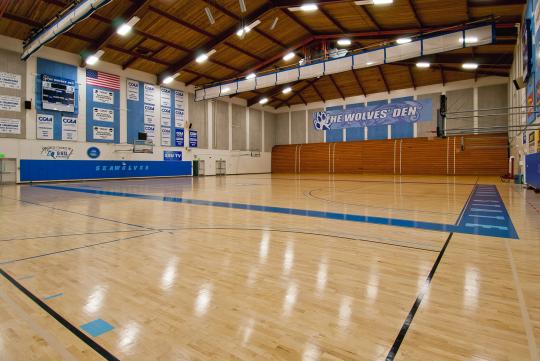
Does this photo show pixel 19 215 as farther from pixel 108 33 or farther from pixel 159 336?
pixel 108 33

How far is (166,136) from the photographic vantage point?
24141 millimetres

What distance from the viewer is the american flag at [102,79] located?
64.6ft

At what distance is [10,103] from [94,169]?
219 inches

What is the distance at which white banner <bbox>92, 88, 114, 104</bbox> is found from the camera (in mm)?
19953

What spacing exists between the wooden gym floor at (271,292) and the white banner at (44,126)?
1543 cm

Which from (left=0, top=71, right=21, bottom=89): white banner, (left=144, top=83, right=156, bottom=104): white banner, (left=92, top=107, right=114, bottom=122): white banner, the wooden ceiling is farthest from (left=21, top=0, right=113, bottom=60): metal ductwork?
(left=144, top=83, right=156, bottom=104): white banner

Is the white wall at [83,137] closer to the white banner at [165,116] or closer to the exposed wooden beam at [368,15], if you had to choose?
the white banner at [165,116]

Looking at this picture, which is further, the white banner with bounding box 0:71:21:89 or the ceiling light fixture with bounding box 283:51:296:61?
the ceiling light fixture with bounding box 283:51:296:61

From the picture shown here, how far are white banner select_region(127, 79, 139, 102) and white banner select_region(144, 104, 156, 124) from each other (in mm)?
914

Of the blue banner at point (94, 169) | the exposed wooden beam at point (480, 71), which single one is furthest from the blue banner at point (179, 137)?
the exposed wooden beam at point (480, 71)

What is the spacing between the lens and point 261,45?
20.8 metres

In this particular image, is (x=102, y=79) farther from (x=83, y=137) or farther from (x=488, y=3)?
(x=488, y=3)

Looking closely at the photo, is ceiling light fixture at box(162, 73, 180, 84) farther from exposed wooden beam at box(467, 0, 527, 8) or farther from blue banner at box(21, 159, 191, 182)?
exposed wooden beam at box(467, 0, 527, 8)

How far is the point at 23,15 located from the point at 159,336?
64.2 ft
